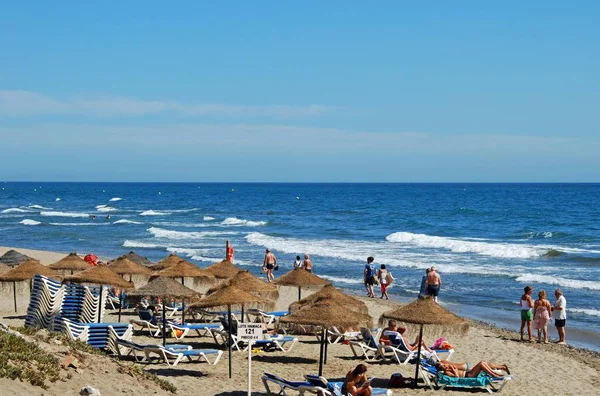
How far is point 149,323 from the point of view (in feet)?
58.2

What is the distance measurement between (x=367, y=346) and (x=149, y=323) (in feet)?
16.4

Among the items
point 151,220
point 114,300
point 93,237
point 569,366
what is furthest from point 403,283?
point 151,220

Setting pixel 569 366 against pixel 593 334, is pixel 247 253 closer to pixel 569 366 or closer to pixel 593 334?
pixel 593 334

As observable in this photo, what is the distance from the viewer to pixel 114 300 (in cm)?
2200

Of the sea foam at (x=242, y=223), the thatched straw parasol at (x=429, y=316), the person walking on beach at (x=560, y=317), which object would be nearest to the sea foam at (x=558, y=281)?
the person walking on beach at (x=560, y=317)

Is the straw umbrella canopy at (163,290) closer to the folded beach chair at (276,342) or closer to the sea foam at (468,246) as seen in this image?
the folded beach chair at (276,342)

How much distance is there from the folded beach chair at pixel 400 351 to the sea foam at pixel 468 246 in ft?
83.1

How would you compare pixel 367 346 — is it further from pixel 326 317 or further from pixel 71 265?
pixel 71 265

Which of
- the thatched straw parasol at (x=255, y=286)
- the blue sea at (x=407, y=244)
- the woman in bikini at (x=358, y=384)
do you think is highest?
the thatched straw parasol at (x=255, y=286)

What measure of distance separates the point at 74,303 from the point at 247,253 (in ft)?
83.3

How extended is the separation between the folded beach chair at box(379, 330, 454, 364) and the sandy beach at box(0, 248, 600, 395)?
0.22 meters

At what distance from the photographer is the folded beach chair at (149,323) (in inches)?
696

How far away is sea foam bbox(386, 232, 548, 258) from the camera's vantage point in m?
40.7

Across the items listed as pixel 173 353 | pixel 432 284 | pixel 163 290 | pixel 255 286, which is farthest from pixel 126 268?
pixel 432 284
